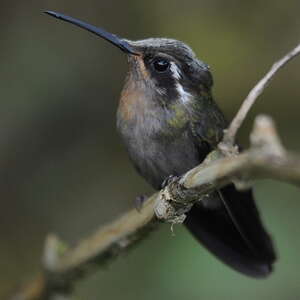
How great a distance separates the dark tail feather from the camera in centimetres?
371

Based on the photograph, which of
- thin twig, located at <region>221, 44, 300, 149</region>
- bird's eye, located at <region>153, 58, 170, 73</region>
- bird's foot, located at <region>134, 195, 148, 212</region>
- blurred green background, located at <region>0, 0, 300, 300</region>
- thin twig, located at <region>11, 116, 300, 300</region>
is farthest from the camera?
blurred green background, located at <region>0, 0, 300, 300</region>

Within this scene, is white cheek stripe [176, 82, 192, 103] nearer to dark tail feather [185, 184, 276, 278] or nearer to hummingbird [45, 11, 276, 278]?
hummingbird [45, 11, 276, 278]

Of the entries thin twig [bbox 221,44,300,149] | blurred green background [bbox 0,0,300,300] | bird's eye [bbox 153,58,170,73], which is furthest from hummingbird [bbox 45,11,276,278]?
blurred green background [bbox 0,0,300,300]

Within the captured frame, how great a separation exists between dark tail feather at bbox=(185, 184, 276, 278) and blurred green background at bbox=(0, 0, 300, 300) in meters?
1.63

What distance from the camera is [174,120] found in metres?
3.65

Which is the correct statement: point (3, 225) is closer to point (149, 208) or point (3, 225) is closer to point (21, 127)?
point (21, 127)

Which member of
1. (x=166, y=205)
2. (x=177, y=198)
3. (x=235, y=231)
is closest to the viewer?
(x=177, y=198)

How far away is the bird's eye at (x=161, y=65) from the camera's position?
145 inches

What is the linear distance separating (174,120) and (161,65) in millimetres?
304

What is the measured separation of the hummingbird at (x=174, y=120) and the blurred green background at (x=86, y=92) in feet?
6.47

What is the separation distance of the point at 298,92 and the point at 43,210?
2.31 meters

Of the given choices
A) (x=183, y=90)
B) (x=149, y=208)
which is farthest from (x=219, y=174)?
(x=183, y=90)

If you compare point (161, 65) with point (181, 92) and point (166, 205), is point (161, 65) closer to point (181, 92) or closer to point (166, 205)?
point (181, 92)

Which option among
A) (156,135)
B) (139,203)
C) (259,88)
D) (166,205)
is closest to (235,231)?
(139,203)
